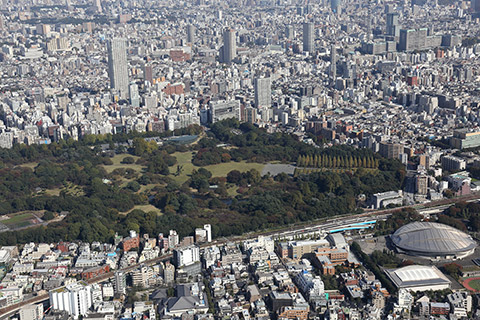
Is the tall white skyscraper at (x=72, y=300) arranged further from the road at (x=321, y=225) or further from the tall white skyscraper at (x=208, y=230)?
the tall white skyscraper at (x=208, y=230)

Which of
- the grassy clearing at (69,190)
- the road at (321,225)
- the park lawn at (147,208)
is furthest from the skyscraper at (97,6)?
the road at (321,225)

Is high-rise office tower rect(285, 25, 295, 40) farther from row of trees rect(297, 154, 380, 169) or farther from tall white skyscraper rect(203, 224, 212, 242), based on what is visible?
tall white skyscraper rect(203, 224, 212, 242)

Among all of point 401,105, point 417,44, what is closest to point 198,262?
point 401,105

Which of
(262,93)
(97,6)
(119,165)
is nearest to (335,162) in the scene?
(119,165)

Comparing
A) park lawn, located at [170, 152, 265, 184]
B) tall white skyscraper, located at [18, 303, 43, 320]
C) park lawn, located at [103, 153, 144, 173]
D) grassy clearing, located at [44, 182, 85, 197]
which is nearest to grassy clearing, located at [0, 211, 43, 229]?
grassy clearing, located at [44, 182, 85, 197]

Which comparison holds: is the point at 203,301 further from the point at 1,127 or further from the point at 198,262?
the point at 1,127
